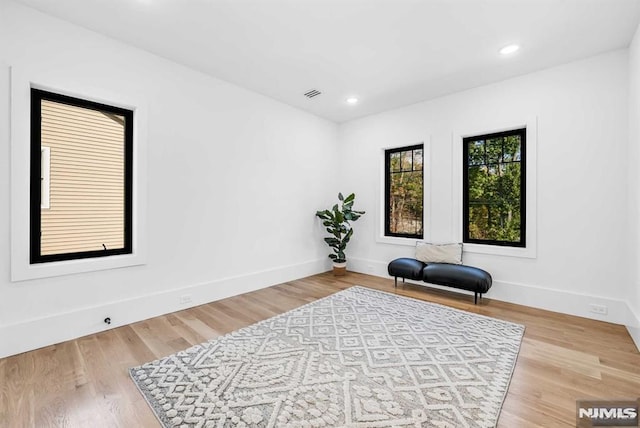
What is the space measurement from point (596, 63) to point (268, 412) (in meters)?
4.67

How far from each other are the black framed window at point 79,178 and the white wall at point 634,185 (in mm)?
4999

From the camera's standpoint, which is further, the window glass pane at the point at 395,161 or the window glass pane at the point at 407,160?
the window glass pane at the point at 395,161

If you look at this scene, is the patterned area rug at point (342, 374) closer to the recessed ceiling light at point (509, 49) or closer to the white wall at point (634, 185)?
the white wall at point (634, 185)

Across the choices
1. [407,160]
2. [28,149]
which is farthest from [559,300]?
[28,149]

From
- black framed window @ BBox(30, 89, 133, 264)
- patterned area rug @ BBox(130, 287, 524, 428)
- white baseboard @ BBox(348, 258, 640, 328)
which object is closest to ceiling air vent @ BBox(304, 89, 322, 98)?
black framed window @ BBox(30, 89, 133, 264)

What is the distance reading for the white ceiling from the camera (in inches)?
98.3

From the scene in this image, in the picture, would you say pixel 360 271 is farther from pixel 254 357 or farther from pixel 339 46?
pixel 339 46

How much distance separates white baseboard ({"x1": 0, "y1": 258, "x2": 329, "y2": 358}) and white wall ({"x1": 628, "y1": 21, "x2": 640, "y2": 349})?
413cm

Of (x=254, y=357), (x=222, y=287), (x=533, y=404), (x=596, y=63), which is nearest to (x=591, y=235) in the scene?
(x=596, y=63)

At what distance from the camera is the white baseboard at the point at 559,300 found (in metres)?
3.10

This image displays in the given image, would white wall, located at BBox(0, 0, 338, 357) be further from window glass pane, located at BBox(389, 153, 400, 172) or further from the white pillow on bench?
the white pillow on bench

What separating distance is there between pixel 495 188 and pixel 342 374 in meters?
3.38

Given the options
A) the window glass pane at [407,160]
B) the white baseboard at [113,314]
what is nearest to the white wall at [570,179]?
the window glass pane at [407,160]

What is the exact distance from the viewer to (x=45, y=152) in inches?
106
